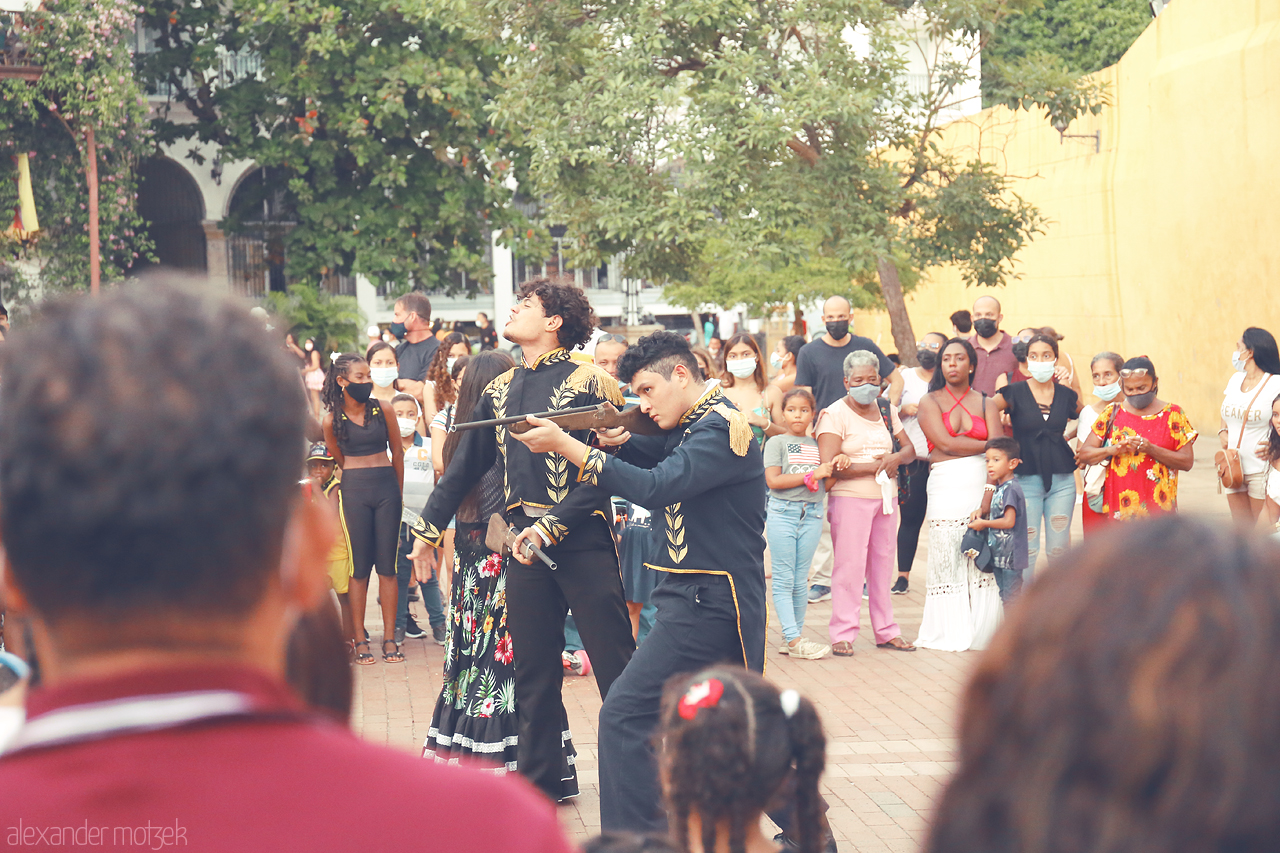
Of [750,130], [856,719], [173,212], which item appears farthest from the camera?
[173,212]

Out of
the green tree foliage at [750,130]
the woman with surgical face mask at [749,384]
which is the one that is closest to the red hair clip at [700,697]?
the woman with surgical face mask at [749,384]

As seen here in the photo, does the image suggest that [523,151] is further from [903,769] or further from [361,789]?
[361,789]

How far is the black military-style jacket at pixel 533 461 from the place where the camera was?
17.1 feet

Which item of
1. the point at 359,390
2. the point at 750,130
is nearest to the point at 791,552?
the point at 359,390

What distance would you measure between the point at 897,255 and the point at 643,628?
841 centimetres

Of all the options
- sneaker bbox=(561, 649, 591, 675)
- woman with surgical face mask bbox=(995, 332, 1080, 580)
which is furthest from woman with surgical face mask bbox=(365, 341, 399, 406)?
woman with surgical face mask bbox=(995, 332, 1080, 580)

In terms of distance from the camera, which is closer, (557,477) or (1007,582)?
(557,477)

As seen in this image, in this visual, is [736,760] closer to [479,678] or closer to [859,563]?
[479,678]

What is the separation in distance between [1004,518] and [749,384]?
2375mm

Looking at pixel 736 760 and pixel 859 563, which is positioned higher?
pixel 736 760

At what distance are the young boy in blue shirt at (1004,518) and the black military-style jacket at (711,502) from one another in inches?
150

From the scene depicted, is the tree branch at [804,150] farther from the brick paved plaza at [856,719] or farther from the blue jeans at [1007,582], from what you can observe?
the blue jeans at [1007,582]

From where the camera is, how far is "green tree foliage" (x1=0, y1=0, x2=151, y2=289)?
18.1 metres

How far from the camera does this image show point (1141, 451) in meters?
8.10
